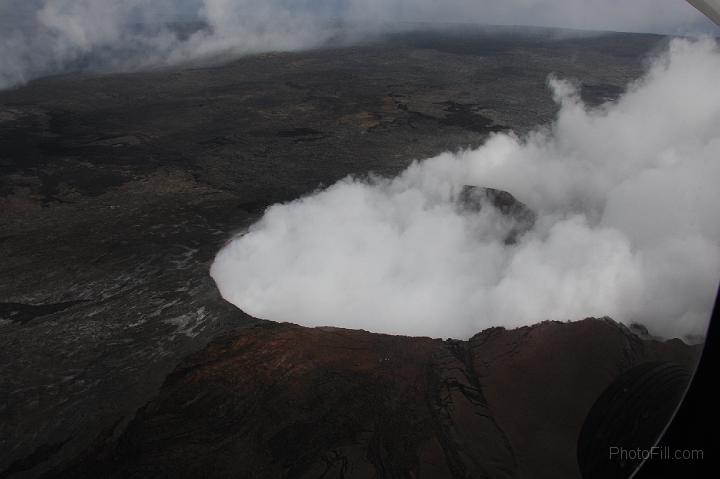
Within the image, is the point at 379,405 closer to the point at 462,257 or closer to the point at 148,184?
the point at 462,257

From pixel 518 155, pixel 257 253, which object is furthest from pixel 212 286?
pixel 518 155

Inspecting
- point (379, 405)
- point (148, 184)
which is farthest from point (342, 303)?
point (148, 184)

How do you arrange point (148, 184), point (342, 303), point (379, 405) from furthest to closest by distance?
point (148, 184), point (342, 303), point (379, 405)

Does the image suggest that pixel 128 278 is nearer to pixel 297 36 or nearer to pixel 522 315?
pixel 522 315

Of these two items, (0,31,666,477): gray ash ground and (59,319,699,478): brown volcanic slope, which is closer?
(59,319,699,478): brown volcanic slope

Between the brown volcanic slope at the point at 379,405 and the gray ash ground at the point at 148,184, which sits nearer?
the brown volcanic slope at the point at 379,405
